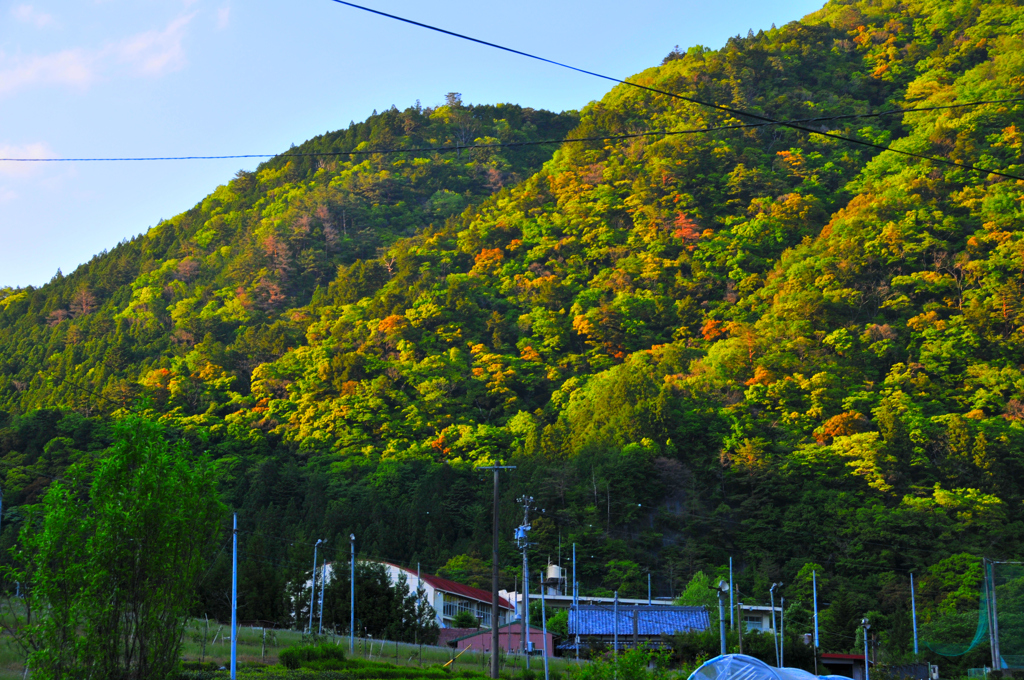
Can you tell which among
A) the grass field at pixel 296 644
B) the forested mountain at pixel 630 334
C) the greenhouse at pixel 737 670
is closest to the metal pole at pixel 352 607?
the grass field at pixel 296 644

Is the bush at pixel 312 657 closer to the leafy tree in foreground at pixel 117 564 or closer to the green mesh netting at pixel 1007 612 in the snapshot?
the leafy tree in foreground at pixel 117 564

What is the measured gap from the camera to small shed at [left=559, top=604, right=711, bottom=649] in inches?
1786

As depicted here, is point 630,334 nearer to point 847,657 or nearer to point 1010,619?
point 847,657

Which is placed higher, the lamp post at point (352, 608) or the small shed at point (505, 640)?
the lamp post at point (352, 608)

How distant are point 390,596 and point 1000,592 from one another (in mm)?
23381

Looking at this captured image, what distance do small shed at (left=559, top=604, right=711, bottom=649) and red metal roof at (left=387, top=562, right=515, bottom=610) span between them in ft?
14.4

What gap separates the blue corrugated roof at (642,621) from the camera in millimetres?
45562

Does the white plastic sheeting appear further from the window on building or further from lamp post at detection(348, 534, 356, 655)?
the window on building

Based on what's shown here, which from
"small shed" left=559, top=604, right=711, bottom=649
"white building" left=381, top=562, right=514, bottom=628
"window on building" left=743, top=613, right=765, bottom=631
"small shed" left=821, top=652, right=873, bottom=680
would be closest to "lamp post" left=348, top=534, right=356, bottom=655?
"white building" left=381, top=562, right=514, bottom=628

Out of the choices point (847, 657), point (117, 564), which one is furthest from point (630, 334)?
point (117, 564)

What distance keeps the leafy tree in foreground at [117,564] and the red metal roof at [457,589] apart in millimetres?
37264

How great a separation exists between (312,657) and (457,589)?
1065 inches

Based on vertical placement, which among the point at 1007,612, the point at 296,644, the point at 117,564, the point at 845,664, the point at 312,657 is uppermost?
the point at 117,564

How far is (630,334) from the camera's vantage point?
106 meters
